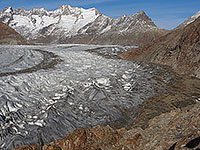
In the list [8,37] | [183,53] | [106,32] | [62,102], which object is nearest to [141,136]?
[62,102]

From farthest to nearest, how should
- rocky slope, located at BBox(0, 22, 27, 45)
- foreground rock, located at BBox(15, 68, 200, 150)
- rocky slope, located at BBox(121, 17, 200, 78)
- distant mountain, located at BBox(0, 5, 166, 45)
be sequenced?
distant mountain, located at BBox(0, 5, 166, 45)
rocky slope, located at BBox(0, 22, 27, 45)
rocky slope, located at BBox(121, 17, 200, 78)
foreground rock, located at BBox(15, 68, 200, 150)

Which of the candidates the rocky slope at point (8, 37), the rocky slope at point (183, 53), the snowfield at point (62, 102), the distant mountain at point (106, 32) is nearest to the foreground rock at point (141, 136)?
the snowfield at point (62, 102)

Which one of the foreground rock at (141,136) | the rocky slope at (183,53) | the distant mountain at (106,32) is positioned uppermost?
the distant mountain at (106,32)

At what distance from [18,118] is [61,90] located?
3409 mm

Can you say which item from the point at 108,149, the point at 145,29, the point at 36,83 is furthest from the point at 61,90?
the point at 145,29

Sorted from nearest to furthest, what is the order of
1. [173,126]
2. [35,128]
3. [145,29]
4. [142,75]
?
[173,126] < [35,128] < [142,75] < [145,29]

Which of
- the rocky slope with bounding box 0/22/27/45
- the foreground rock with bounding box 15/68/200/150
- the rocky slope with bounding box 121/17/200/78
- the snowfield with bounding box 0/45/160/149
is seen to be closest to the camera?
the foreground rock with bounding box 15/68/200/150

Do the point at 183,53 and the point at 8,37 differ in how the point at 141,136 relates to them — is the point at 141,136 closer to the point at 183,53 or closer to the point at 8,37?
the point at 183,53

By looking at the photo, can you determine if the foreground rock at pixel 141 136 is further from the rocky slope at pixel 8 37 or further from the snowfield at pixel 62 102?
the rocky slope at pixel 8 37

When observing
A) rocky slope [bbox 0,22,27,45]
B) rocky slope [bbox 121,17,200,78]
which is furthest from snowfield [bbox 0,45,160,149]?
rocky slope [bbox 0,22,27,45]

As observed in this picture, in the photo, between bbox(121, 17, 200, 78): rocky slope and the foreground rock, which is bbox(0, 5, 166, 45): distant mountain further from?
the foreground rock

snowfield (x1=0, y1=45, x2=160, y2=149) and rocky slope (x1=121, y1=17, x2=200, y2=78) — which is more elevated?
rocky slope (x1=121, y1=17, x2=200, y2=78)

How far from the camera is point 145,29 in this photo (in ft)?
339

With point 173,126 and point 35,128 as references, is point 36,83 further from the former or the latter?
point 173,126
